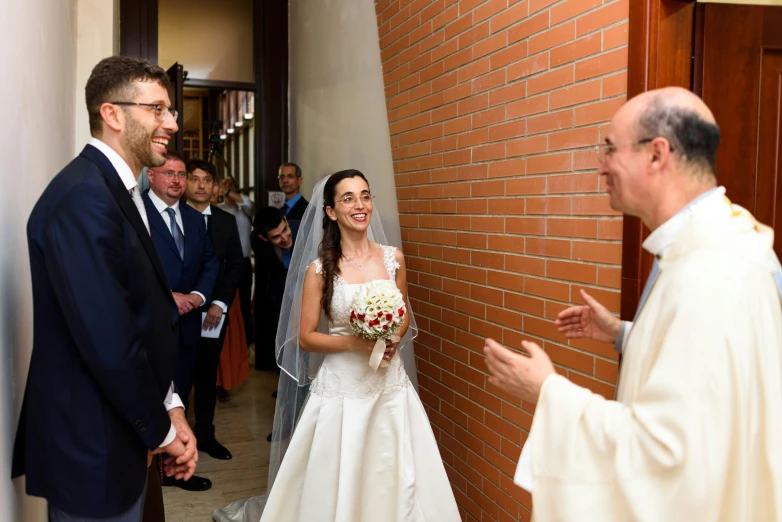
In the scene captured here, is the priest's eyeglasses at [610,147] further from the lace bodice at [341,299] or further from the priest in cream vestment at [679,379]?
the lace bodice at [341,299]

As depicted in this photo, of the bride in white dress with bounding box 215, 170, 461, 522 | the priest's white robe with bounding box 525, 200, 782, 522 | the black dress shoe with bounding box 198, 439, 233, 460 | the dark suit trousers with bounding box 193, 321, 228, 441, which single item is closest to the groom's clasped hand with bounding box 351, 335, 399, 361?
the bride in white dress with bounding box 215, 170, 461, 522

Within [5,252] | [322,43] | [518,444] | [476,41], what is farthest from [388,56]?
[5,252]

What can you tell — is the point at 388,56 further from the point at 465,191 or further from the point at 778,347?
the point at 778,347

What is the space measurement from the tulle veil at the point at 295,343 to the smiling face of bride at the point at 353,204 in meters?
0.28

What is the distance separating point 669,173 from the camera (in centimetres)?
160

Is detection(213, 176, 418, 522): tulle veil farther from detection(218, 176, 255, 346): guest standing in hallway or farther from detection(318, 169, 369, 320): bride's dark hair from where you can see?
detection(218, 176, 255, 346): guest standing in hallway

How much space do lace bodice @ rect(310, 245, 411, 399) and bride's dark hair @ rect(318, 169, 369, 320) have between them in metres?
0.03

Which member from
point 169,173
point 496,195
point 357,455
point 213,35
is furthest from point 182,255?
point 213,35

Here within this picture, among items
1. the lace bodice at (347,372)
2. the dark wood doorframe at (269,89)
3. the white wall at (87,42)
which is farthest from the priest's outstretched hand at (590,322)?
the dark wood doorframe at (269,89)

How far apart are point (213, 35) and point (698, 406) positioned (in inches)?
296

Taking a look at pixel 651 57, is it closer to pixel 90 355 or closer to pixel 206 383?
pixel 90 355

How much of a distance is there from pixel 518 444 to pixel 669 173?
75.2 inches

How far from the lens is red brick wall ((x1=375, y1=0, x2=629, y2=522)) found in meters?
2.67

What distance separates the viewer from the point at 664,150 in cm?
158
